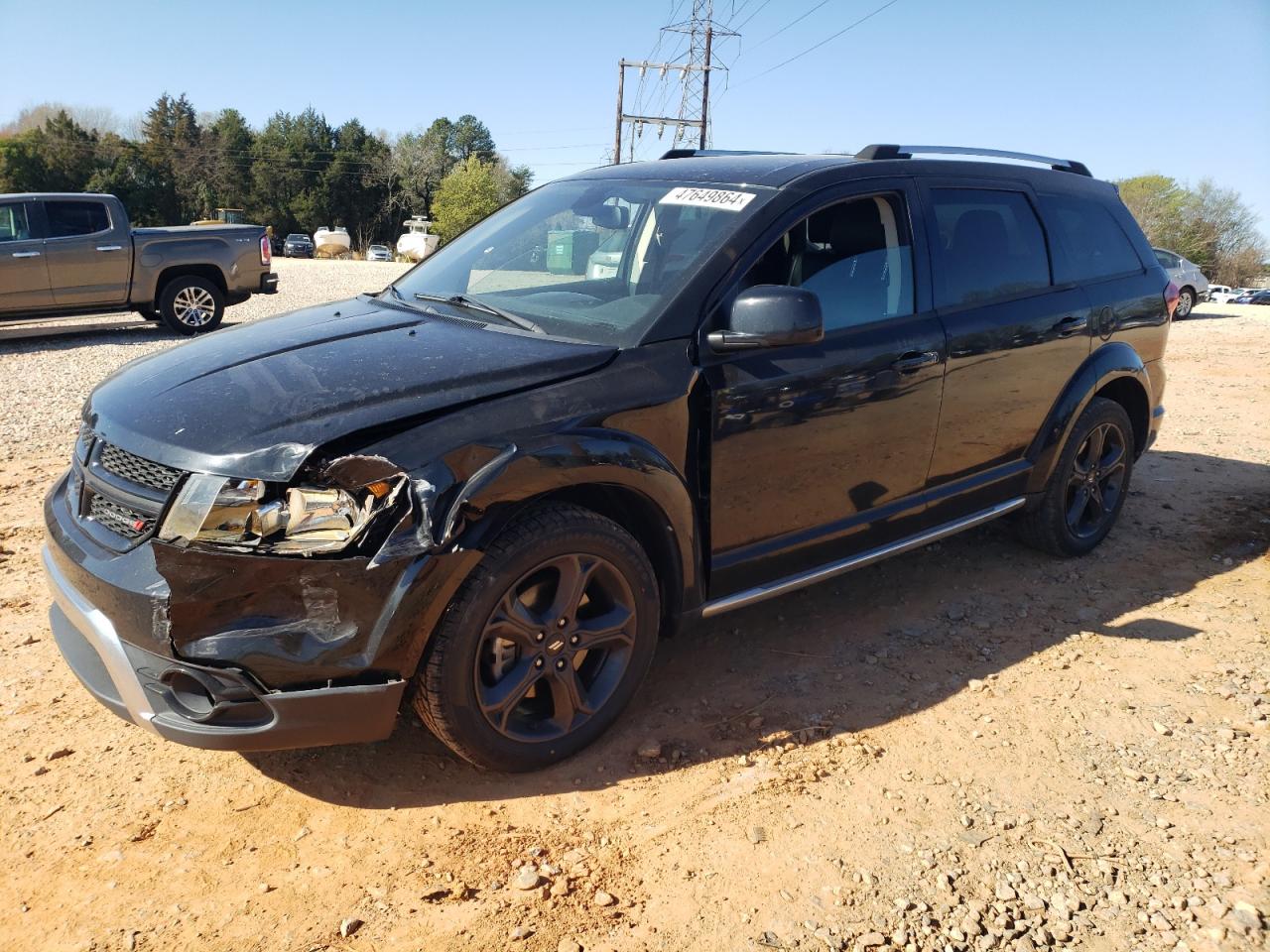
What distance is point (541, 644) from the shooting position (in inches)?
113

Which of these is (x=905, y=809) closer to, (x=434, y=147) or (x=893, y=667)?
(x=893, y=667)

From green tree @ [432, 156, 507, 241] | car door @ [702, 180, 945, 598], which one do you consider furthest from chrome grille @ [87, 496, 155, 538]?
green tree @ [432, 156, 507, 241]

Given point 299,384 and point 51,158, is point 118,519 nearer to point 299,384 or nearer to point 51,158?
point 299,384

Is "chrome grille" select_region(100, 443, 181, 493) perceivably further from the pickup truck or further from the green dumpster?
the pickup truck

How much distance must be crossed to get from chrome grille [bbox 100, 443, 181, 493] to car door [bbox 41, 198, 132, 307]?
431 inches

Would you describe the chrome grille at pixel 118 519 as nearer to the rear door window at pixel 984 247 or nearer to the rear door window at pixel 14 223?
the rear door window at pixel 984 247

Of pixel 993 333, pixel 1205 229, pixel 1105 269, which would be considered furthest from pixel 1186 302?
pixel 1205 229

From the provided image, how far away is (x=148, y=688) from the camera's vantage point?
A: 8.33 ft

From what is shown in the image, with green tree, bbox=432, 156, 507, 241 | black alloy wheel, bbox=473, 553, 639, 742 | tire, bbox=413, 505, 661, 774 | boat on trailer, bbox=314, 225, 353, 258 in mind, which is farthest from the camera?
green tree, bbox=432, 156, 507, 241

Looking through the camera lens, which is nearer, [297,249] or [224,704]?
[224,704]

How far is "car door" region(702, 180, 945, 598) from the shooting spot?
325cm

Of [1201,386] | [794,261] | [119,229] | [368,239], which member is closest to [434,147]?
[368,239]

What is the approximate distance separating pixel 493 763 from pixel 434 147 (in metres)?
84.6

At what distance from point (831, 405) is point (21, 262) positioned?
1198 centimetres
